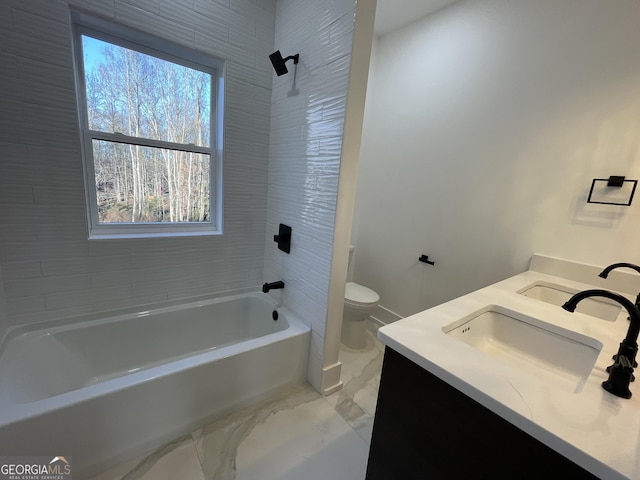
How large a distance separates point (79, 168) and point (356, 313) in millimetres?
1979

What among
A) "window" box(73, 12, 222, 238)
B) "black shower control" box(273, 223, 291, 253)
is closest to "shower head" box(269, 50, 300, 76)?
"window" box(73, 12, 222, 238)

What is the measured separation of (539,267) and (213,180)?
7.29ft

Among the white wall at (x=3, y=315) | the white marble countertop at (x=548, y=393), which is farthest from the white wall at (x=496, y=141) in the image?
the white wall at (x=3, y=315)

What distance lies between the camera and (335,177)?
1.41 metres

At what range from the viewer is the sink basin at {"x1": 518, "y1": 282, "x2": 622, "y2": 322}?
4.00ft

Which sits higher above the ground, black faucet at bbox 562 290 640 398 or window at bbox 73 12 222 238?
window at bbox 73 12 222 238

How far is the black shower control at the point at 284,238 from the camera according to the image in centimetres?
181

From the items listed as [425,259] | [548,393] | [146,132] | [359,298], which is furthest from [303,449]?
[146,132]

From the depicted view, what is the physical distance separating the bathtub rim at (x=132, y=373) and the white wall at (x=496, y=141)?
1.21m

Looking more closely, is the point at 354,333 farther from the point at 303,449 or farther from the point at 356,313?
the point at 303,449

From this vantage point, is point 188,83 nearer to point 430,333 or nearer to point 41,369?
point 41,369

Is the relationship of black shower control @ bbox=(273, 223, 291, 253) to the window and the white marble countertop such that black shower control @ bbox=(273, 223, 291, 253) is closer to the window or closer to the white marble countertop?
the window

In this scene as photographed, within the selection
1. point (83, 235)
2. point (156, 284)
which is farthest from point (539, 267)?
point (83, 235)

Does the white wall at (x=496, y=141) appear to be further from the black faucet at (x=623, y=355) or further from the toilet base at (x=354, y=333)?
the black faucet at (x=623, y=355)
